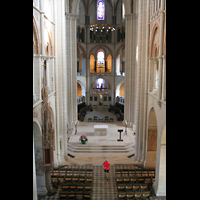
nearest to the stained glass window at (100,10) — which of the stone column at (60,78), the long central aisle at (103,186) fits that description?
the stone column at (60,78)

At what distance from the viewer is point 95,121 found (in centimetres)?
2900

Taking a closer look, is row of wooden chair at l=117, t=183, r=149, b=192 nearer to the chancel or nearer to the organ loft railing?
the chancel

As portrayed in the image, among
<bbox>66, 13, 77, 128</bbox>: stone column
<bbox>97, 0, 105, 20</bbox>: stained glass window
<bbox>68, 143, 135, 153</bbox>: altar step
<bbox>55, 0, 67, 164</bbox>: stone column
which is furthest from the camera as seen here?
<bbox>97, 0, 105, 20</bbox>: stained glass window

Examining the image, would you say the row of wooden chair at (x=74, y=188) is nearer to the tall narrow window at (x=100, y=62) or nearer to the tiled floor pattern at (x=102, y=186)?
the tiled floor pattern at (x=102, y=186)

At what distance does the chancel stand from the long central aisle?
0.05 metres

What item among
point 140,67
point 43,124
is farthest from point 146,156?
point 43,124

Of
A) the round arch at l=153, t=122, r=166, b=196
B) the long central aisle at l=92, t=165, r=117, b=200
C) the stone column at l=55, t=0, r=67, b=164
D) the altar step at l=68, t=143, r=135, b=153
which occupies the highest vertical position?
the stone column at l=55, t=0, r=67, b=164

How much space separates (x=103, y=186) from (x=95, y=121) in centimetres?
1562

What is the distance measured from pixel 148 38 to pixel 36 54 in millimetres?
7657

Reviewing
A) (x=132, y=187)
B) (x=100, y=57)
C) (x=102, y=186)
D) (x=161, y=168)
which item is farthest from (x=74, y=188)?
(x=100, y=57)

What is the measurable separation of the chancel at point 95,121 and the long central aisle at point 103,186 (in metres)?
0.05

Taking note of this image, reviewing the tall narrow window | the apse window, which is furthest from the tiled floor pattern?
the apse window

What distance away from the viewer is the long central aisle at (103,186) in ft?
40.8

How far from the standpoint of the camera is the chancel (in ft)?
37.6
